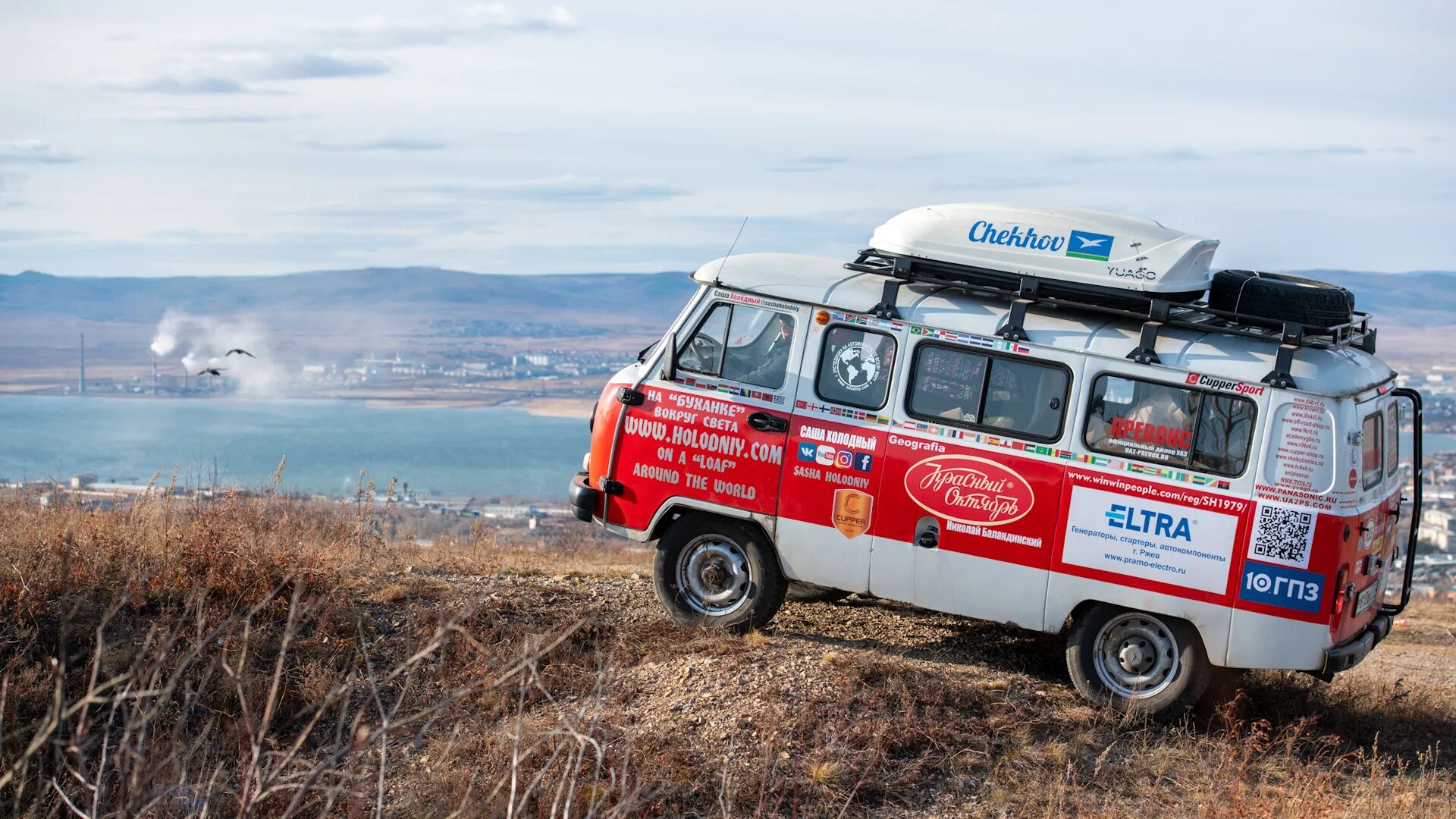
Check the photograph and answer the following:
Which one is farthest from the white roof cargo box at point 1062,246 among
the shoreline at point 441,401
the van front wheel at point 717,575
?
the shoreline at point 441,401

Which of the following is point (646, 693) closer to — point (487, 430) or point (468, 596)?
point (468, 596)

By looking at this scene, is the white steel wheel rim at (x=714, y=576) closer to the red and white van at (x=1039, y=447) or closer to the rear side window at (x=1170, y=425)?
the red and white van at (x=1039, y=447)

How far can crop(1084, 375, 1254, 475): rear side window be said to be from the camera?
7.48m

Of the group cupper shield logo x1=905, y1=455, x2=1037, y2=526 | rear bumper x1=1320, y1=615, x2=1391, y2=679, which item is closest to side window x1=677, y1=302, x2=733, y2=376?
cupper shield logo x1=905, y1=455, x2=1037, y2=526

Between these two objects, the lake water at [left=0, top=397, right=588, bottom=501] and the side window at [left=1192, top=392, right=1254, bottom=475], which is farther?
the lake water at [left=0, top=397, right=588, bottom=501]

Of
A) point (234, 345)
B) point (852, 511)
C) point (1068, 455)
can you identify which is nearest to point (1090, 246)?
point (1068, 455)

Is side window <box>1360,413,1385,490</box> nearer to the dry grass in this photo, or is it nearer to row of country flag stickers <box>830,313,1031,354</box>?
the dry grass

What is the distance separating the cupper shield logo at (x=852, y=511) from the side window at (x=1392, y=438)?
346 centimetres

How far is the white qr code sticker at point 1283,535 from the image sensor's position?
731 cm

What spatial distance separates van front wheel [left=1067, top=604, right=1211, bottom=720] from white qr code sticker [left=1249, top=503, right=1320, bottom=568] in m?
0.70

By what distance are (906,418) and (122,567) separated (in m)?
5.61

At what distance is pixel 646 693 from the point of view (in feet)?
25.3

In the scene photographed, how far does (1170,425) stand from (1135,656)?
1528 millimetres

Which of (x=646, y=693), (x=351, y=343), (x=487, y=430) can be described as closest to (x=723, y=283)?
(x=646, y=693)
